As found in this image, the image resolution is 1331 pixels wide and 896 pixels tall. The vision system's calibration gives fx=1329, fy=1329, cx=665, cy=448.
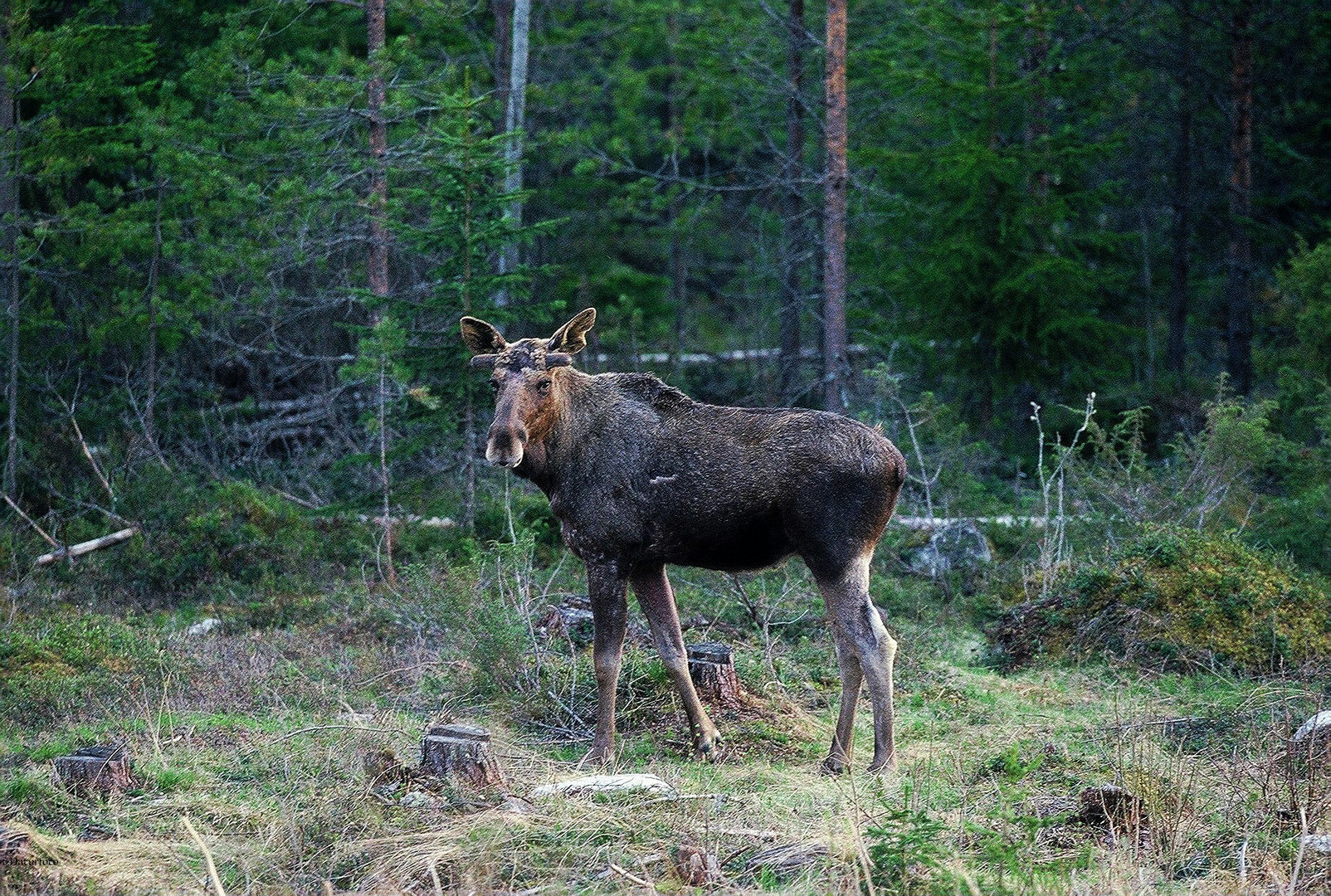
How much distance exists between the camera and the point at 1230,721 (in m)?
8.91

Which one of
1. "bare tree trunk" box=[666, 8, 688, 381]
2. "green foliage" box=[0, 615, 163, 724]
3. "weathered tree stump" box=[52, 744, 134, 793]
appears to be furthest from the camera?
"bare tree trunk" box=[666, 8, 688, 381]

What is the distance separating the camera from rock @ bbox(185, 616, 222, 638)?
39.7 ft

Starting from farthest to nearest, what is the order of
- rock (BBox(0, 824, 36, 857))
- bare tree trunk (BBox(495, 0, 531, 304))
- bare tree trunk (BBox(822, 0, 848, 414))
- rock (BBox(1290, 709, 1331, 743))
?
bare tree trunk (BBox(495, 0, 531, 304)) < bare tree trunk (BBox(822, 0, 848, 414)) < rock (BBox(1290, 709, 1331, 743)) < rock (BBox(0, 824, 36, 857))

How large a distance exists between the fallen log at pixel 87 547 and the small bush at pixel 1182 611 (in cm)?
944

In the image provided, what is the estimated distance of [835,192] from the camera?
A: 18297 millimetres

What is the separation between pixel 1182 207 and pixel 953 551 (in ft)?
43.4

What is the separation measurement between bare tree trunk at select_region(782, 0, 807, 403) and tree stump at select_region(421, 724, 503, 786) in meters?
12.9

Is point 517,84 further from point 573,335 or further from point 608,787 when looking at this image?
point 608,787

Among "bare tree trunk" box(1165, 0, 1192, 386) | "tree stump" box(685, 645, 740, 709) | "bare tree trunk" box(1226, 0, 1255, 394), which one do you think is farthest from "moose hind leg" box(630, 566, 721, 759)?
"bare tree trunk" box(1165, 0, 1192, 386)

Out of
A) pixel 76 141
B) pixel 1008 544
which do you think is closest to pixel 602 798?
pixel 1008 544

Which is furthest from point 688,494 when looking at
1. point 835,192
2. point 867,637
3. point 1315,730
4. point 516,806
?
point 835,192

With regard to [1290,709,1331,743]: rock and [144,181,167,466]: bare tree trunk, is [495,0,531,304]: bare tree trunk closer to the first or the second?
[144,181,167,466]: bare tree trunk

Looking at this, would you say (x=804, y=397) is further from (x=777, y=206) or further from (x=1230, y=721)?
(x=1230, y=721)

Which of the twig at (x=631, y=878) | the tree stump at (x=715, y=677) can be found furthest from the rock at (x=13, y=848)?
the tree stump at (x=715, y=677)
